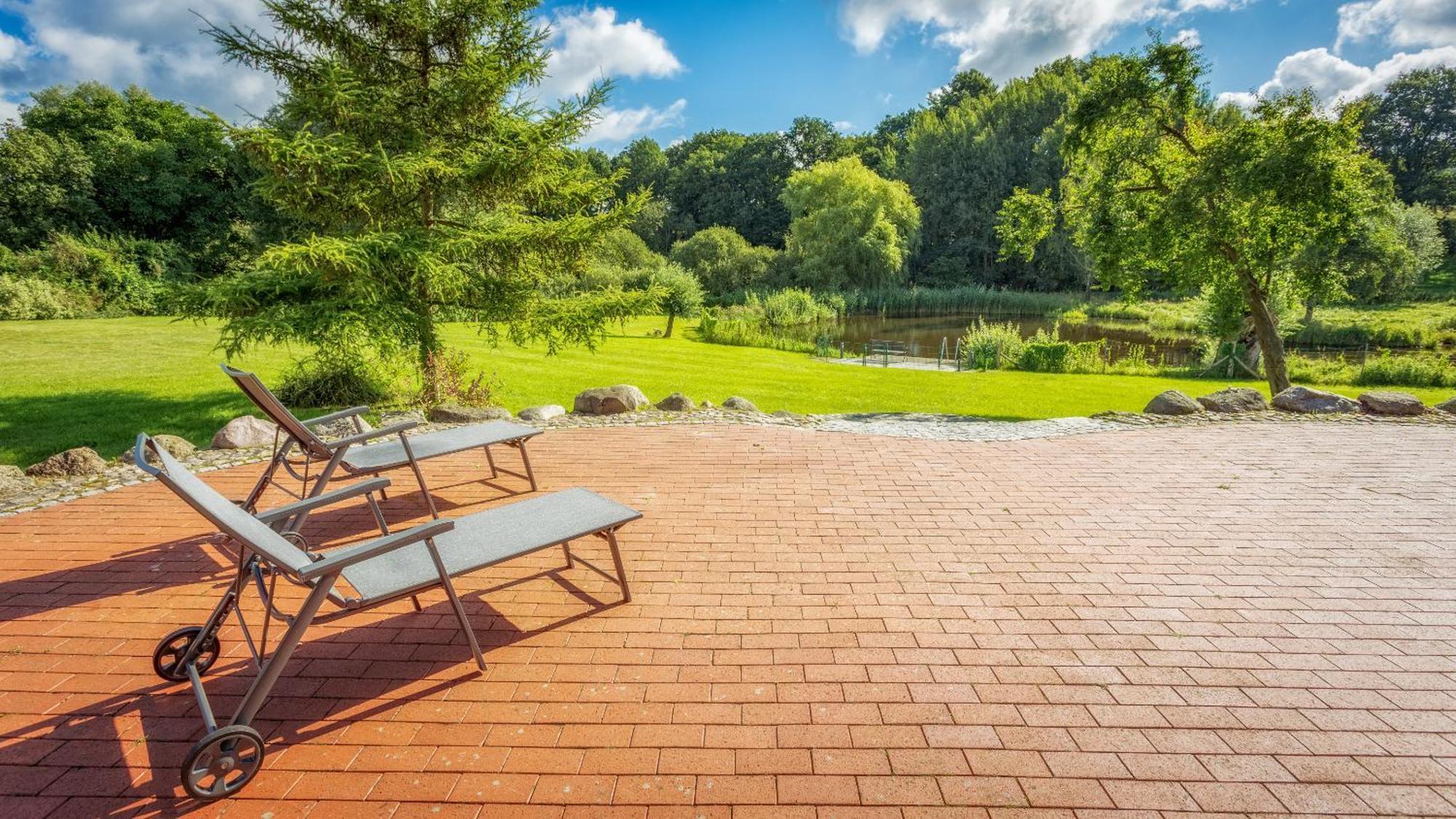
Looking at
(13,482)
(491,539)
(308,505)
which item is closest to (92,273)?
(13,482)

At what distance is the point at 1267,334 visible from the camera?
41.6 ft

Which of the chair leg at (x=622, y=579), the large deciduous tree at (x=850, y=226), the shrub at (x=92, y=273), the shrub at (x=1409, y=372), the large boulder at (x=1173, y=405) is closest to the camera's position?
the chair leg at (x=622, y=579)

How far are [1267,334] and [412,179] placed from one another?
1520cm

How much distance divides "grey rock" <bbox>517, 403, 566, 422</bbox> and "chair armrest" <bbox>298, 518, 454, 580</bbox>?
644cm

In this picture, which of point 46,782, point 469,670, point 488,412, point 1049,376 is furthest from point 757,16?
point 46,782

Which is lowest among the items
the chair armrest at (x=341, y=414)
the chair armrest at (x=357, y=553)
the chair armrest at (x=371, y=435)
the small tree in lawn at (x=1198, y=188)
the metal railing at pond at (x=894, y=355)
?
the metal railing at pond at (x=894, y=355)

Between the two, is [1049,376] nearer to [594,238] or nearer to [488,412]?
[594,238]

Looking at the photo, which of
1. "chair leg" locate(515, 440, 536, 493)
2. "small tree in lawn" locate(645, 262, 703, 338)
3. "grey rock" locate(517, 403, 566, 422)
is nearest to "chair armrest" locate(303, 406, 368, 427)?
"chair leg" locate(515, 440, 536, 493)

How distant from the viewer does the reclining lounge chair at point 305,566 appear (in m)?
2.28

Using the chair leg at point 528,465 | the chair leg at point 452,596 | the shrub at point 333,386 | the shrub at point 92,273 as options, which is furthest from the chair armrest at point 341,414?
the shrub at point 92,273

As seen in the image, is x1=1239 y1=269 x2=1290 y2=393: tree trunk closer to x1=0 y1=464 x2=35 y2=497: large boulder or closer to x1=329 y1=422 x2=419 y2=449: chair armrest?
x1=329 y1=422 x2=419 y2=449: chair armrest

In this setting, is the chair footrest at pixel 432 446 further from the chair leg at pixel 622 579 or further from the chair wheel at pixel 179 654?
the chair leg at pixel 622 579

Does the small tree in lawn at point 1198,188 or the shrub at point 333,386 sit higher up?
the small tree in lawn at point 1198,188

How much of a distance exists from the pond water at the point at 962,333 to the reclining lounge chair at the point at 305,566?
21796 millimetres
